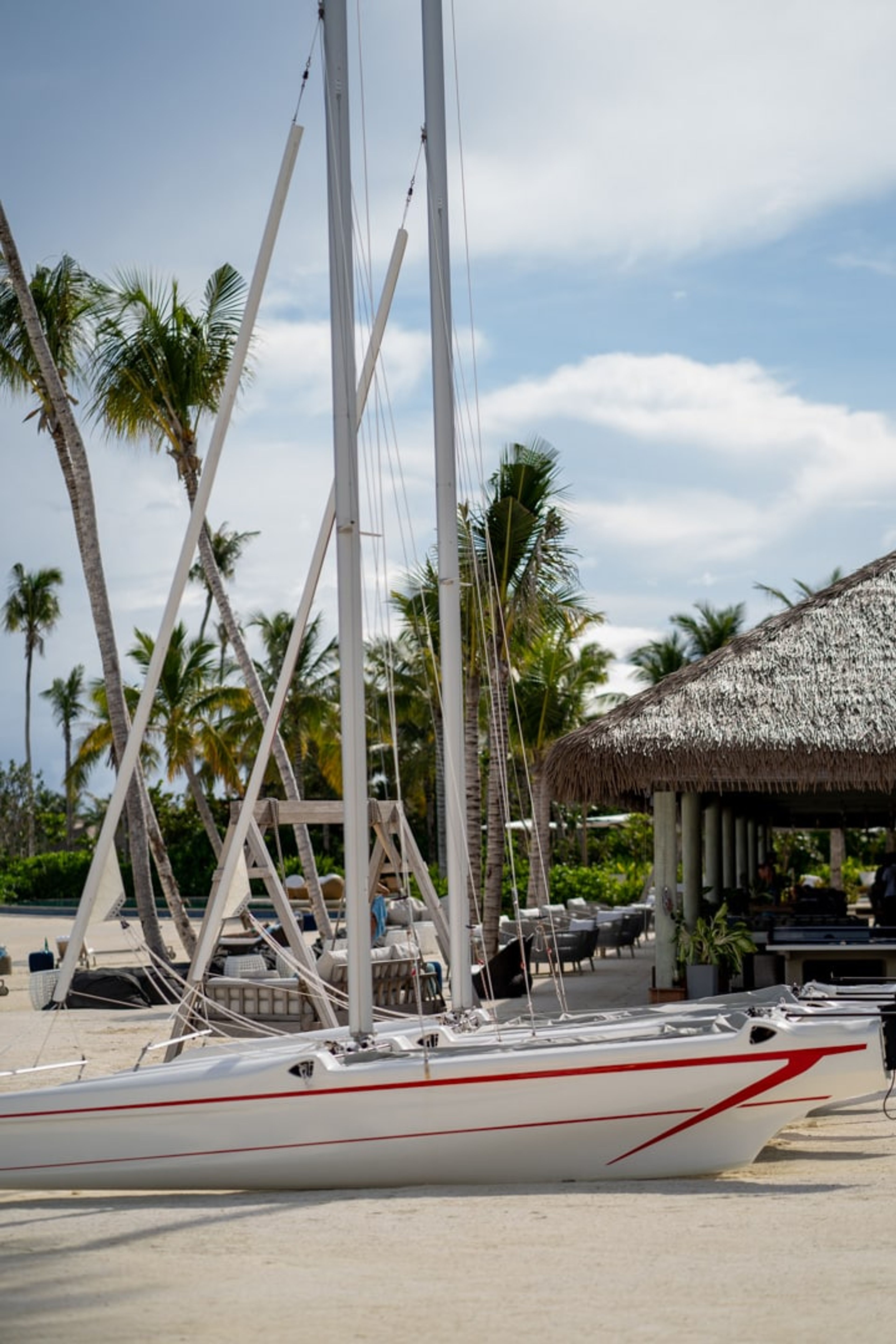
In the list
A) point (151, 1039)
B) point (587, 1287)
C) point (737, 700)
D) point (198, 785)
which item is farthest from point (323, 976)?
point (198, 785)

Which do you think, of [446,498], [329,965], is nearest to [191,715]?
[329,965]

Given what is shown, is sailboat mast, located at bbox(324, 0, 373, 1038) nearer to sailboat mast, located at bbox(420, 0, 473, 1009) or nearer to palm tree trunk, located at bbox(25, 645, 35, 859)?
sailboat mast, located at bbox(420, 0, 473, 1009)

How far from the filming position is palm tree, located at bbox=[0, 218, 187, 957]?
68.5 ft

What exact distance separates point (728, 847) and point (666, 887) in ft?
30.6

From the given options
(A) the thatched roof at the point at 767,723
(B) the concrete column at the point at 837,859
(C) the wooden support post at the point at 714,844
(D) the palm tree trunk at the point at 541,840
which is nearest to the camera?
(A) the thatched roof at the point at 767,723

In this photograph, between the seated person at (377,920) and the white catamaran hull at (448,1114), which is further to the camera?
the seated person at (377,920)

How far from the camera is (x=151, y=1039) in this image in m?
14.8

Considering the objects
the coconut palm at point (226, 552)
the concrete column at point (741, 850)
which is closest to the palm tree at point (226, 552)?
the coconut palm at point (226, 552)

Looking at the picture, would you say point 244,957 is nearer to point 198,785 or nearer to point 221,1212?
point 221,1212

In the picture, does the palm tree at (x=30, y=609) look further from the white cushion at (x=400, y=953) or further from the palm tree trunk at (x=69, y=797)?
the white cushion at (x=400, y=953)

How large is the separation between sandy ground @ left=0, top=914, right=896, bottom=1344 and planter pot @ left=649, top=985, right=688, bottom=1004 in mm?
5979

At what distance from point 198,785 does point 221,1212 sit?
26792mm

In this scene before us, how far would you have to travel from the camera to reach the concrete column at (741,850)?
25938mm

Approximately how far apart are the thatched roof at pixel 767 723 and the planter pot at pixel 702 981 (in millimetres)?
1778
